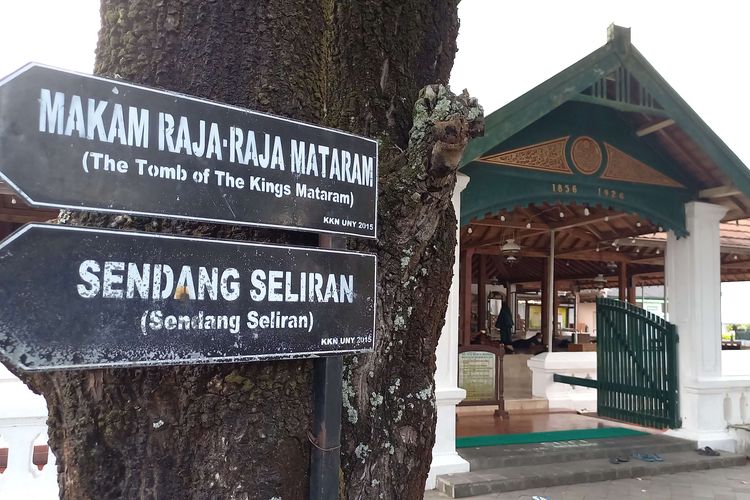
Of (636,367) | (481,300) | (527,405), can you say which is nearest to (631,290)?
(481,300)

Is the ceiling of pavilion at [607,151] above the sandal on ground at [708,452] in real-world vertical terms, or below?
above

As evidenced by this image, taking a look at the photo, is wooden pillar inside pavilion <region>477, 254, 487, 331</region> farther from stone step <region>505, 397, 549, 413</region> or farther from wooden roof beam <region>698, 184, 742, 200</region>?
wooden roof beam <region>698, 184, 742, 200</region>

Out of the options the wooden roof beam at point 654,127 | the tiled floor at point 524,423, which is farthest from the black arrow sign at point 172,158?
the wooden roof beam at point 654,127

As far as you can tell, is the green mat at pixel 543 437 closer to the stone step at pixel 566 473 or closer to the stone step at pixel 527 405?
the stone step at pixel 566 473

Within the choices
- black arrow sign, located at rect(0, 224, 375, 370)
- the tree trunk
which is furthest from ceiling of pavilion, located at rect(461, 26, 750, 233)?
black arrow sign, located at rect(0, 224, 375, 370)

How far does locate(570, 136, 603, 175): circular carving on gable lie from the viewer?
733 cm

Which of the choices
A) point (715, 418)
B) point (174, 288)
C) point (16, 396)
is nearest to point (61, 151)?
point (174, 288)

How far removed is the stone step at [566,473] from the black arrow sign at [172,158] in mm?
4750

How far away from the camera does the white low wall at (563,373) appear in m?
10.3

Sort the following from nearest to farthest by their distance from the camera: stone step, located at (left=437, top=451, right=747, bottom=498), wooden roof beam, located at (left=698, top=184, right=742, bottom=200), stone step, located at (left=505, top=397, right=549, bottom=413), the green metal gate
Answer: stone step, located at (left=437, top=451, right=747, bottom=498), wooden roof beam, located at (left=698, top=184, right=742, bottom=200), the green metal gate, stone step, located at (left=505, top=397, right=549, bottom=413)

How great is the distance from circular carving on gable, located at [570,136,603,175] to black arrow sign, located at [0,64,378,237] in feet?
19.9

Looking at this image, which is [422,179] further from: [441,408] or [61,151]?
[441,408]

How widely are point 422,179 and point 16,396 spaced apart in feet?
13.9

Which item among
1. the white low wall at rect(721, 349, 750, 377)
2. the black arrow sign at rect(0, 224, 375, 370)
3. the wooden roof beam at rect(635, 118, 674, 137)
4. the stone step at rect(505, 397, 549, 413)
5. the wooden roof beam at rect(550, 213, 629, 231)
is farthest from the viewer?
the stone step at rect(505, 397, 549, 413)
